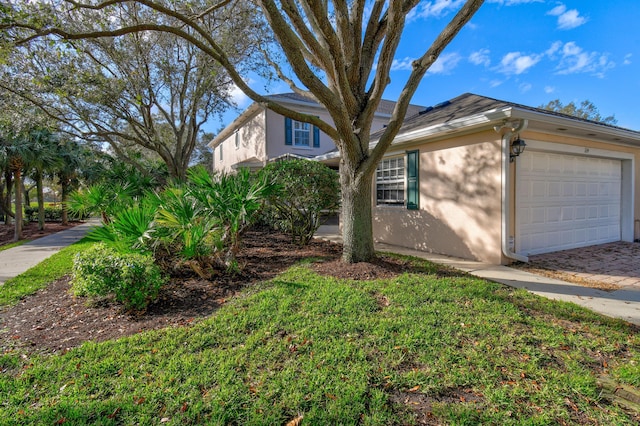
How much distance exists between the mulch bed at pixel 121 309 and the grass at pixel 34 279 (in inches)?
8.4

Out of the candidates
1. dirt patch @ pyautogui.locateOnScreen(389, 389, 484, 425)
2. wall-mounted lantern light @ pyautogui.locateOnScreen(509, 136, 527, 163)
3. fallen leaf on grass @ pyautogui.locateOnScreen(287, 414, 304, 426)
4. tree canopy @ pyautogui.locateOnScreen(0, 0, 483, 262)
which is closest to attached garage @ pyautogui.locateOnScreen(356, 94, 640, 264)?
wall-mounted lantern light @ pyautogui.locateOnScreen(509, 136, 527, 163)

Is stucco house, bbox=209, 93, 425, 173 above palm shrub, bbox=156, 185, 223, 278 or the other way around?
above

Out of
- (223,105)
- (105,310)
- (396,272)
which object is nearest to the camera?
(105,310)

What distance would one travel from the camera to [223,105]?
1708 cm

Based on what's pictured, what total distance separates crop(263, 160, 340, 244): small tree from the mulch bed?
162 cm

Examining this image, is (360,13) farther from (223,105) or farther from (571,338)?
(223,105)

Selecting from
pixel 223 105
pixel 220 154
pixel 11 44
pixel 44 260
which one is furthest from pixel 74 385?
pixel 220 154

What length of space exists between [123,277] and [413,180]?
703 cm

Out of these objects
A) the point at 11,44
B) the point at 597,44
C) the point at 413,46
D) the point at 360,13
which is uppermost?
the point at 597,44

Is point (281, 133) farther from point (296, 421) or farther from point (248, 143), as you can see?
point (296, 421)

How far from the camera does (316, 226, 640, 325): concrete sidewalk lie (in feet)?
13.9

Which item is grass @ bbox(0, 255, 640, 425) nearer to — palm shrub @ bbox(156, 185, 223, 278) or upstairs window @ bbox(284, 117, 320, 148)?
palm shrub @ bbox(156, 185, 223, 278)

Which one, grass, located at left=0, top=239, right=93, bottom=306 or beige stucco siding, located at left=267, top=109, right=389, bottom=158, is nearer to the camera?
grass, located at left=0, top=239, right=93, bottom=306

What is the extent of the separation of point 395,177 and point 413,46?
4206 millimetres
